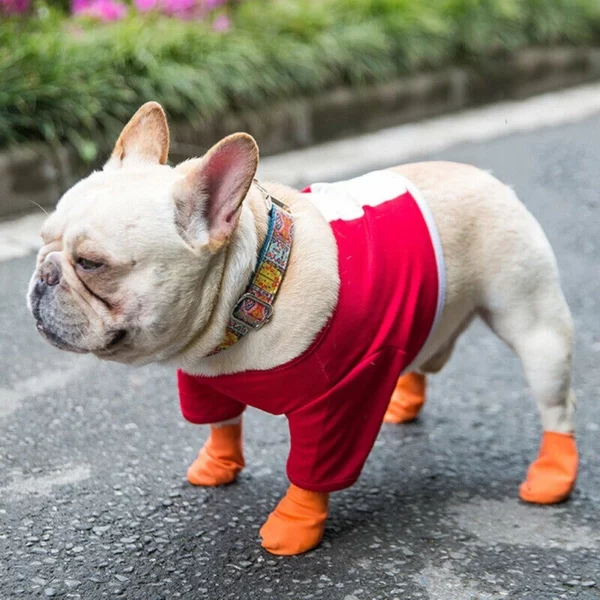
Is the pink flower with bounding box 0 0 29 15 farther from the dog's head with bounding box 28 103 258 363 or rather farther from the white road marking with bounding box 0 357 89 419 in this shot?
the dog's head with bounding box 28 103 258 363

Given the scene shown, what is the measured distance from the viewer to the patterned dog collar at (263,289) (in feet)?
7.30

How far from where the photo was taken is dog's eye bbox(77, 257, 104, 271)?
2.10 meters

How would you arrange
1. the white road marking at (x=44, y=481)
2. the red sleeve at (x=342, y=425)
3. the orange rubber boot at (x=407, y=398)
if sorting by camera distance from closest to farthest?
1. the red sleeve at (x=342, y=425)
2. the white road marking at (x=44, y=481)
3. the orange rubber boot at (x=407, y=398)

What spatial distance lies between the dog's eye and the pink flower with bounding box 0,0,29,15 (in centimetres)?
499

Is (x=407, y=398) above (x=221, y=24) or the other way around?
the other way around

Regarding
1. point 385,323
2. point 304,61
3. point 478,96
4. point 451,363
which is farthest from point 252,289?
point 478,96

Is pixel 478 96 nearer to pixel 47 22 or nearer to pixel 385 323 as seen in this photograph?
pixel 47 22

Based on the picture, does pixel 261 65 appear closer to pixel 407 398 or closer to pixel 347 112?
pixel 347 112

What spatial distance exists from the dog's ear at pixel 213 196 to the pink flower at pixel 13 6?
16.4 feet

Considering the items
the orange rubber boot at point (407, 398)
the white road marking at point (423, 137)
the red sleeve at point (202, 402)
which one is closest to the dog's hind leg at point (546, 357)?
the orange rubber boot at point (407, 398)

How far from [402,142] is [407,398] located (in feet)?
13.7

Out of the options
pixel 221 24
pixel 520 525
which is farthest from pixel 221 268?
pixel 221 24

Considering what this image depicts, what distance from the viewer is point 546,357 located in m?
2.63

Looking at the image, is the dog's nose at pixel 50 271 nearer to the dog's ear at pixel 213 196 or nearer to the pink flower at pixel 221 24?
the dog's ear at pixel 213 196
